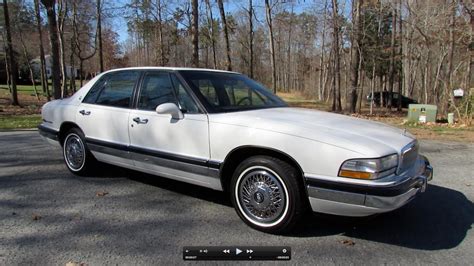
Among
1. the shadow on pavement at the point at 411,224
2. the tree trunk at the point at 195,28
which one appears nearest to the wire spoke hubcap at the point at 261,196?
the shadow on pavement at the point at 411,224

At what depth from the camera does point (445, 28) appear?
1819 centimetres

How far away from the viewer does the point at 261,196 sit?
3.63 m

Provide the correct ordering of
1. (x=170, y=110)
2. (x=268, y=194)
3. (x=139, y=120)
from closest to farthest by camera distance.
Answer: (x=268, y=194), (x=170, y=110), (x=139, y=120)

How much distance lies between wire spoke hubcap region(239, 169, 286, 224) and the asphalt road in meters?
0.17

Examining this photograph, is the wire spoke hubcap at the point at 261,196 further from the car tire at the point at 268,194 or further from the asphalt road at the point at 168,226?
the asphalt road at the point at 168,226

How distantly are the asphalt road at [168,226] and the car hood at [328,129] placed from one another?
88cm

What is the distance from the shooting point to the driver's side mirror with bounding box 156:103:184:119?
13.1ft

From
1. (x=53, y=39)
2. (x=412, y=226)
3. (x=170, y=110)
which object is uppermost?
(x=53, y=39)

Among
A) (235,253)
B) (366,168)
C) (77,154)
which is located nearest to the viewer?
(366,168)

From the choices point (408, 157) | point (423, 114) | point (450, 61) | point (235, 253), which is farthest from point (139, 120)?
point (450, 61)

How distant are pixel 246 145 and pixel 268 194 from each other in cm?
50

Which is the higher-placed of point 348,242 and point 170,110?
point 170,110

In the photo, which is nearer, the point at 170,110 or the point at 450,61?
the point at 170,110

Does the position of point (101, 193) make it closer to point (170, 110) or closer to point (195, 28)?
point (170, 110)
